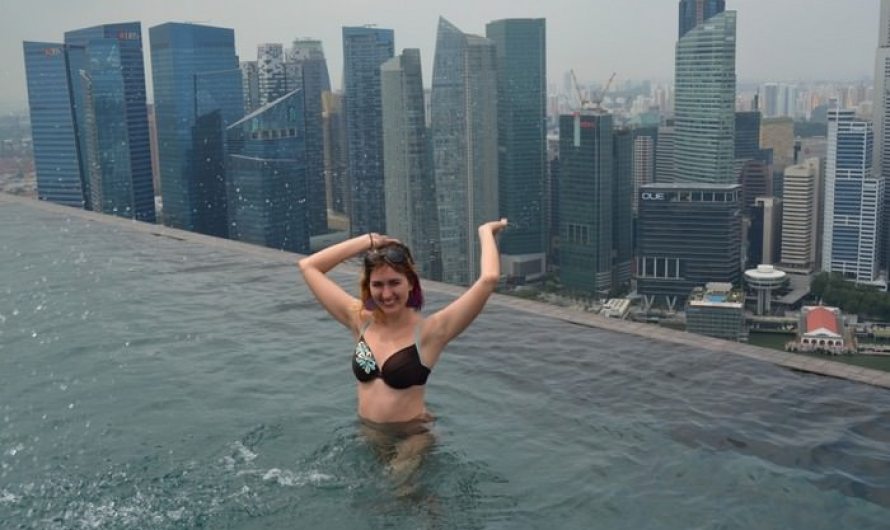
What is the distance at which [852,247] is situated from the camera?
34281mm

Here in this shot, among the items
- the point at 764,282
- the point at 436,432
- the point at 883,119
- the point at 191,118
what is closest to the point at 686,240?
the point at 764,282

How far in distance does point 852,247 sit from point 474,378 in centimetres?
3379

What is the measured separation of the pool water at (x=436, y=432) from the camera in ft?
9.05

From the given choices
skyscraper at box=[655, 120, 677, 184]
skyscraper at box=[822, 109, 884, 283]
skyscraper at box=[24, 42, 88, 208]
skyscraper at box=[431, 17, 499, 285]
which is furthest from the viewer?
skyscraper at box=[655, 120, 677, 184]

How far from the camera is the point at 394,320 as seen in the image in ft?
9.95

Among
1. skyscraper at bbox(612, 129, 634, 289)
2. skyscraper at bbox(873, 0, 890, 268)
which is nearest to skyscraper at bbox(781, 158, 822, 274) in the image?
skyscraper at bbox(873, 0, 890, 268)

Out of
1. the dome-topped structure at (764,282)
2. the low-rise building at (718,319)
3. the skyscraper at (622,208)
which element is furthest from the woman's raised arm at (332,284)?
the skyscraper at (622,208)

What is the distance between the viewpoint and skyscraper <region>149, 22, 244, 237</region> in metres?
34.1

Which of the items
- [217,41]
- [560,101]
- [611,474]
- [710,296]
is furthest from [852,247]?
[611,474]

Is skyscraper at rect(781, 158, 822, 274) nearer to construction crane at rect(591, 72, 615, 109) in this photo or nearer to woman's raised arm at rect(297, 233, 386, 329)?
construction crane at rect(591, 72, 615, 109)

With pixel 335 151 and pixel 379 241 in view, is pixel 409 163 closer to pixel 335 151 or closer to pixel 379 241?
pixel 335 151

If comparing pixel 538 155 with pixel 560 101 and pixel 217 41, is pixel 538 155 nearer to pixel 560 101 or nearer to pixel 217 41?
pixel 560 101

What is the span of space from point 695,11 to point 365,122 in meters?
21.9

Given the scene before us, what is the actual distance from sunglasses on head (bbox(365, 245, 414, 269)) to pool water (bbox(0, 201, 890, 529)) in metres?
0.67
